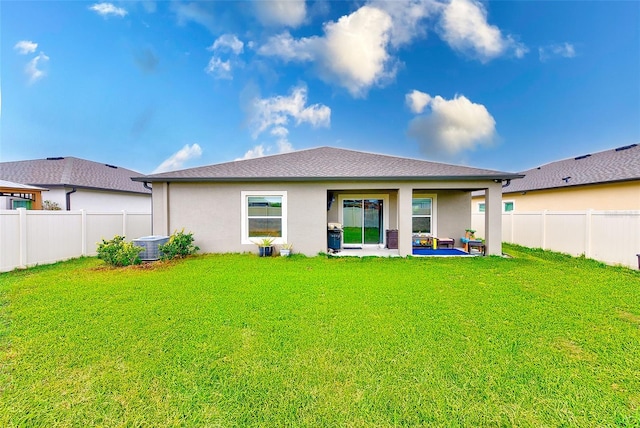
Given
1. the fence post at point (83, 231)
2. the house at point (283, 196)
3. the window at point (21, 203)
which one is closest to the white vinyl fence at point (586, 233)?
the house at point (283, 196)

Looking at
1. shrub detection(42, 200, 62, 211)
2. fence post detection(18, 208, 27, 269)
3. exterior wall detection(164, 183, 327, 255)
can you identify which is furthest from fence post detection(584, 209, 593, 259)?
shrub detection(42, 200, 62, 211)

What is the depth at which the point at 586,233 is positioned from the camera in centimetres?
898

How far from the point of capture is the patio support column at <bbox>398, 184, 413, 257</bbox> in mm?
9500

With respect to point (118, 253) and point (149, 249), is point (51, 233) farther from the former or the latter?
point (149, 249)

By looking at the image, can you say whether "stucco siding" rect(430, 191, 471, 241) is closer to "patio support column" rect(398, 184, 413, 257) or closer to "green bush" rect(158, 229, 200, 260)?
"patio support column" rect(398, 184, 413, 257)

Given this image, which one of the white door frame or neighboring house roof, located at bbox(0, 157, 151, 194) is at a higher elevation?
neighboring house roof, located at bbox(0, 157, 151, 194)

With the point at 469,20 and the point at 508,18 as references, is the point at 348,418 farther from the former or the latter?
the point at 508,18

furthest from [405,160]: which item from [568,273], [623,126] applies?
[623,126]

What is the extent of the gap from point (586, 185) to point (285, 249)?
47.4 ft

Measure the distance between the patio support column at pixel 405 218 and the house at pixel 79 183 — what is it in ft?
51.9

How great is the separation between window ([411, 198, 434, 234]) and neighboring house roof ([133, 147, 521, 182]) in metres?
2.14

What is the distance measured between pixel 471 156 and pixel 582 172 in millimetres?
5352

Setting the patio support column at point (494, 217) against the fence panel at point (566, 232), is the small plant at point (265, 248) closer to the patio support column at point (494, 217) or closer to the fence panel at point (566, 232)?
the patio support column at point (494, 217)

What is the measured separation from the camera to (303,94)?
14156 mm
